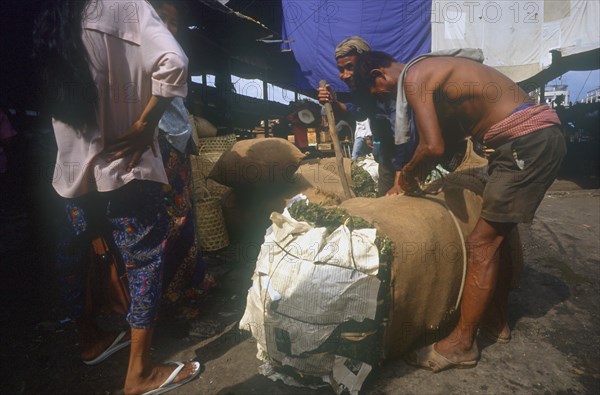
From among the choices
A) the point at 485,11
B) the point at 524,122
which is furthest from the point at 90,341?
the point at 485,11

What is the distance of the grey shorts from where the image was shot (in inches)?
75.2

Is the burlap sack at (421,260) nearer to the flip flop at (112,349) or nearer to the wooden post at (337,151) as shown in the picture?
the wooden post at (337,151)

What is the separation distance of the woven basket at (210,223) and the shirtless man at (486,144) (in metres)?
2.25

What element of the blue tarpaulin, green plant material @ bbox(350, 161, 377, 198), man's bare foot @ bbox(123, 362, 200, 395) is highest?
the blue tarpaulin

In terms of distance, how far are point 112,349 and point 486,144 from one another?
8.18 feet

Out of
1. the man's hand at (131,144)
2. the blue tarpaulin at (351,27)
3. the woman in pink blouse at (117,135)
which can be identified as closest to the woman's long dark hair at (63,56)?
the woman in pink blouse at (117,135)

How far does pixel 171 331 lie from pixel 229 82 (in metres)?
4.96

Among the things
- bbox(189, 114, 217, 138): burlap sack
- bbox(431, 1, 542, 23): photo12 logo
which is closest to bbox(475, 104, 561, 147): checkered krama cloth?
bbox(189, 114, 217, 138): burlap sack

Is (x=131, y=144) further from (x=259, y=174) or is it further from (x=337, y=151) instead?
(x=337, y=151)

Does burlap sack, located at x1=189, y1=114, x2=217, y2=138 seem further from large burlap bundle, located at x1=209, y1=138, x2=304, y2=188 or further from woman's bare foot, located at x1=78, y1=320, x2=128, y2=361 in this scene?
woman's bare foot, located at x1=78, y1=320, x2=128, y2=361

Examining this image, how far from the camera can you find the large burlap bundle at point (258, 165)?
11.6 feet

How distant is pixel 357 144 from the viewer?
805 cm

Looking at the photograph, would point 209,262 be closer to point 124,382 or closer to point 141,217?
point 124,382

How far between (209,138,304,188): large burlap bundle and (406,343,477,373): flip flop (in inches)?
79.5
